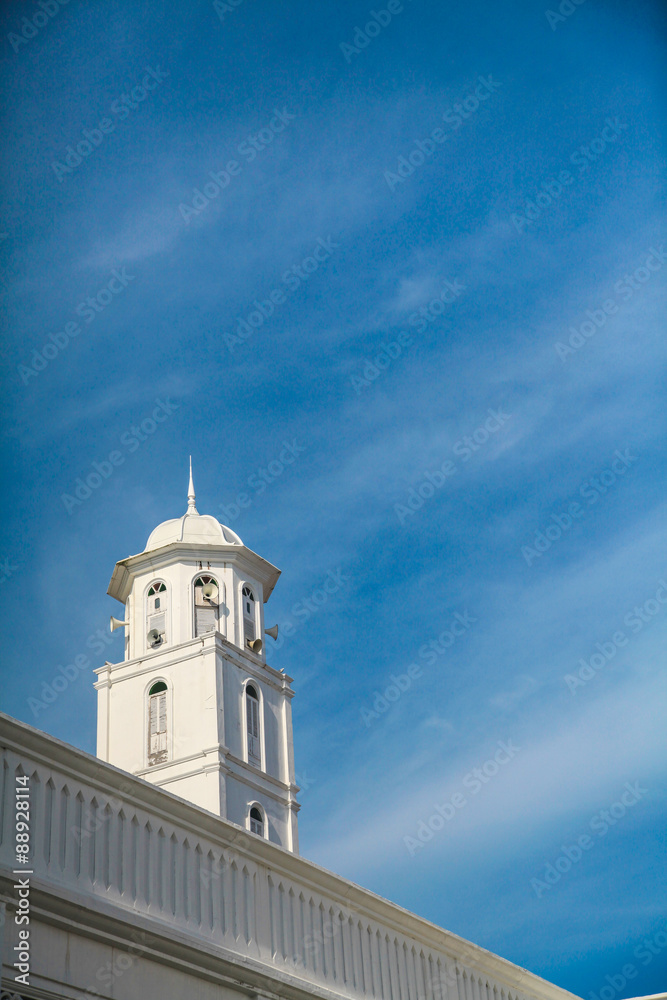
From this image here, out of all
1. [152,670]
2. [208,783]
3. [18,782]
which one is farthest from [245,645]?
[18,782]

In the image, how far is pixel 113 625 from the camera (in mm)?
41281

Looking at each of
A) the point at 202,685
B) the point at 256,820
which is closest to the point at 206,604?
the point at 202,685

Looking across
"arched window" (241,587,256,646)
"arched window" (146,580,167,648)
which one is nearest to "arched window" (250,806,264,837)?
"arched window" (241,587,256,646)

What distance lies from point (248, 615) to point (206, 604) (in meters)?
1.76

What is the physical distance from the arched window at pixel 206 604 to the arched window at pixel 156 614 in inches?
40.9

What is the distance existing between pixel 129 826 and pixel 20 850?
1.84 metres

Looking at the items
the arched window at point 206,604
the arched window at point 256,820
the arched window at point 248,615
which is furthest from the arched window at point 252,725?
the arched window at point 206,604

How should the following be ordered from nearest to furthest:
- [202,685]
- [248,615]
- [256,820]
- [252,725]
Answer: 1. [256,820]
2. [202,685]
3. [252,725]
4. [248,615]

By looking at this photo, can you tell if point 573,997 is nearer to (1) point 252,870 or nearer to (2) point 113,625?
(1) point 252,870

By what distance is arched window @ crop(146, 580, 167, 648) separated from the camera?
133ft

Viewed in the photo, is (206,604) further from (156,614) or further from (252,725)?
(252,725)

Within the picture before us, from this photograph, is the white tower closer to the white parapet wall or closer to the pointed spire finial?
the pointed spire finial

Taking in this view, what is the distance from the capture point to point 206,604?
134 ft

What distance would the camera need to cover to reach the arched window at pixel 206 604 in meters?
40.6
